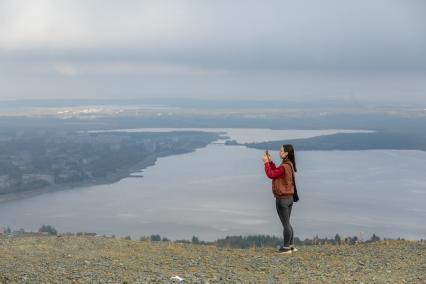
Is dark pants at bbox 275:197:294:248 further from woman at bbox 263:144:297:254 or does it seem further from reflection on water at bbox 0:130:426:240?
reflection on water at bbox 0:130:426:240

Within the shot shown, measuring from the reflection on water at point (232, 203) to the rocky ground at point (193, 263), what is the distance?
161 ft

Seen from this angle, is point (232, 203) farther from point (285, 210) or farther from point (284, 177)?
point (284, 177)

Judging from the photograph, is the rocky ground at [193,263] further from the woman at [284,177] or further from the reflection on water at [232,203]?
the reflection on water at [232,203]

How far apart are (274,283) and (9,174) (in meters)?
123

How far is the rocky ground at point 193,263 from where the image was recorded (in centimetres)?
930

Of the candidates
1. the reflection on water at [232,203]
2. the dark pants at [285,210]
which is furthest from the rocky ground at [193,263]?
the reflection on water at [232,203]

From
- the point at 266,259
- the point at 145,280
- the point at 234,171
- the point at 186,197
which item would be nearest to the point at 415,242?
the point at 266,259

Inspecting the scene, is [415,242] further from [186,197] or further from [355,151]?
[355,151]

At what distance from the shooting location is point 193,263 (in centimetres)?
1094


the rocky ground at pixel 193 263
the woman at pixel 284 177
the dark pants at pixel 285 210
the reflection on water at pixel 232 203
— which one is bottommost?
the reflection on water at pixel 232 203

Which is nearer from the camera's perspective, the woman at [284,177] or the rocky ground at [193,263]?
the rocky ground at [193,263]

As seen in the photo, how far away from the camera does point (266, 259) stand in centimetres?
1149

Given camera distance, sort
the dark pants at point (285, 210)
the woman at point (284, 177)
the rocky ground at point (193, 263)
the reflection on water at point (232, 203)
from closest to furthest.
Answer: the rocky ground at point (193, 263), the woman at point (284, 177), the dark pants at point (285, 210), the reflection on water at point (232, 203)

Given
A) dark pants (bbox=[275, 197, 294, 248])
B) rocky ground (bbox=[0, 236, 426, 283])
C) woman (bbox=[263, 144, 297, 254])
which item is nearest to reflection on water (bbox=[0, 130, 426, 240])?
rocky ground (bbox=[0, 236, 426, 283])
